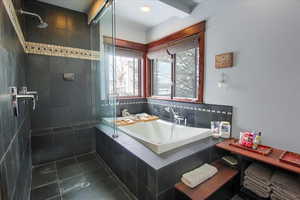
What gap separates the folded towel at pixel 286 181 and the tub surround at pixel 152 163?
1.88 feet

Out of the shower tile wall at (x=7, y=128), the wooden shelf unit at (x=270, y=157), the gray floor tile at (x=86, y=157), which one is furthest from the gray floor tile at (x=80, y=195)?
the wooden shelf unit at (x=270, y=157)

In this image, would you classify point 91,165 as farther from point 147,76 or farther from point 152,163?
point 147,76

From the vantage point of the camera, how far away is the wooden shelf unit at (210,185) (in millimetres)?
1269

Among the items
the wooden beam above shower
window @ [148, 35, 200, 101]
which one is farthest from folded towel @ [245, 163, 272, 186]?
the wooden beam above shower

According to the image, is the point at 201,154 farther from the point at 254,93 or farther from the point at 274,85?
the point at 274,85

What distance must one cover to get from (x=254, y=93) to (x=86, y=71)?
8.67 ft

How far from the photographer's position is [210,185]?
1.39 metres

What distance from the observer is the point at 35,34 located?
2.20 metres

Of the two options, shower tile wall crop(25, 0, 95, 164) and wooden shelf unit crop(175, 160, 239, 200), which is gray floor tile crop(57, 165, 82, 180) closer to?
shower tile wall crop(25, 0, 95, 164)

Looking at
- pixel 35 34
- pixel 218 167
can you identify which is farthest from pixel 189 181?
pixel 35 34

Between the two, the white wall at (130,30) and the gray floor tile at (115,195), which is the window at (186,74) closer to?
the white wall at (130,30)

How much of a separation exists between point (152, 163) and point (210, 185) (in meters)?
0.61

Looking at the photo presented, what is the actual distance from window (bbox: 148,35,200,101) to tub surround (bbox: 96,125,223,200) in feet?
3.32

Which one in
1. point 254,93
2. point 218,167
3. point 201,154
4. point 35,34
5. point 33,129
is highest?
point 35,34
